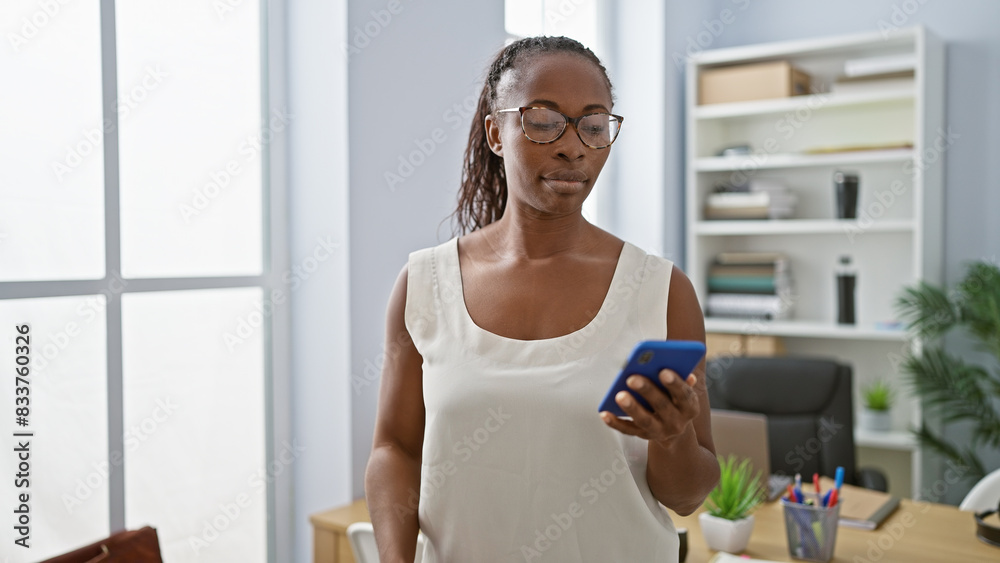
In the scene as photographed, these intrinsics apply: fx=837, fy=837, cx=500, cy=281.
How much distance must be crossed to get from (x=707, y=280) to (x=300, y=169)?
7.42ft

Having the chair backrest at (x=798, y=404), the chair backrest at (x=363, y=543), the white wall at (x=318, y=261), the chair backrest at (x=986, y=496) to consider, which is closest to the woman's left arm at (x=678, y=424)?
the chair backrest at (x=363, y=543)

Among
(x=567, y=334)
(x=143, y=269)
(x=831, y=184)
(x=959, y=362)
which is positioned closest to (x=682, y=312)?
(x=567, y=334)

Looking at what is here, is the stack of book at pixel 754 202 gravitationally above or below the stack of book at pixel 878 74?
below

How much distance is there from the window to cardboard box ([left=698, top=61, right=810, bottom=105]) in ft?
7.15

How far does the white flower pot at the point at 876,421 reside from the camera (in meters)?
3.55

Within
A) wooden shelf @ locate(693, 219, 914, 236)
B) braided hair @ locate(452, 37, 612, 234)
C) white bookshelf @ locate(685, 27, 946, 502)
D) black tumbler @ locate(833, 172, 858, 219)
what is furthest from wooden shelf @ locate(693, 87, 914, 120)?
braided hair @ locate(452, 37, 612, 234)

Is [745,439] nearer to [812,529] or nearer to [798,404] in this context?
[812,529]

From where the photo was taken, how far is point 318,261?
229 cm

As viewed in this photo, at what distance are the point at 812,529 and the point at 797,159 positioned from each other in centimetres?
225

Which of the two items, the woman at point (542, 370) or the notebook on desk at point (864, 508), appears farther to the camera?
the notebook on desk at point (864, 508)

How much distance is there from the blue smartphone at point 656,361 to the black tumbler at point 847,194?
296 centimetres

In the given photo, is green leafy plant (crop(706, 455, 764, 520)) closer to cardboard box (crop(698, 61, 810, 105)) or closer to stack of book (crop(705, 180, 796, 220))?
stack of book (crop(705, 180, 796, 220))

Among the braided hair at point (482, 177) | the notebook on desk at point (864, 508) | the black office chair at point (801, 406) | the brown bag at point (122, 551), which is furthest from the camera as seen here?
the black office chair at point (801, 406)

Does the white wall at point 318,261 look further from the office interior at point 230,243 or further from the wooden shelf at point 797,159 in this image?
the wooden shelf at point 797,159
